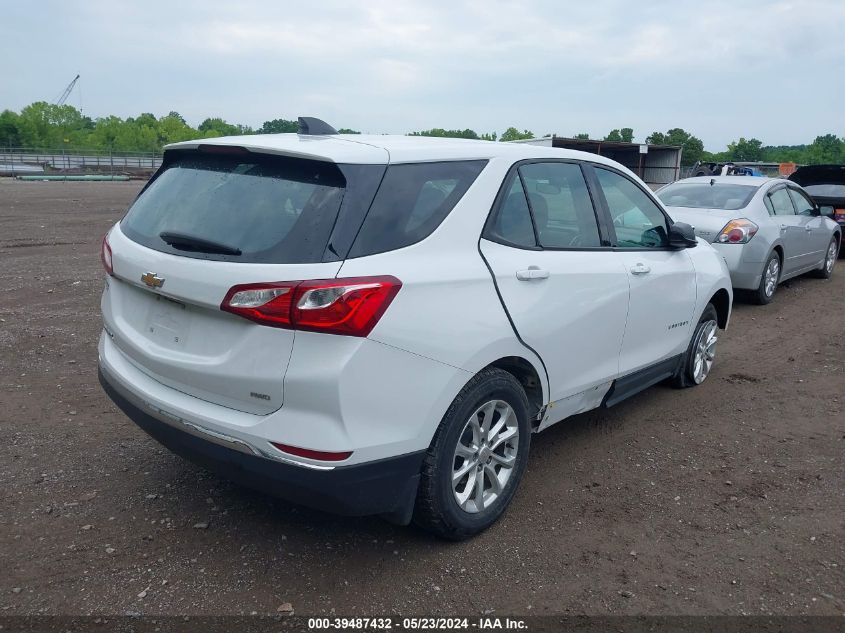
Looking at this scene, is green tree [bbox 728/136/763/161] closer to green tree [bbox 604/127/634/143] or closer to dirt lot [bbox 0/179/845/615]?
green tree [bbox 604/127/634/143]

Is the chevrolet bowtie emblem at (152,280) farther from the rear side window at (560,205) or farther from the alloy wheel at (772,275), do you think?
the alloy wheel at (772,275)

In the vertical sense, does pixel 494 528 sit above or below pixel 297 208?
below

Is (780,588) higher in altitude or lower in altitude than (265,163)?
lower

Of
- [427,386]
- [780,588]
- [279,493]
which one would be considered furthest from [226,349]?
[780,588]

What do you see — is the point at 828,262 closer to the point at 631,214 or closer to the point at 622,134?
the point at 631,214

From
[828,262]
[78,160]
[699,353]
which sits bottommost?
[78,160]

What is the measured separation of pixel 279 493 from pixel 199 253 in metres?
1.04

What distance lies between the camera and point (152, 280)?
10.1 ft

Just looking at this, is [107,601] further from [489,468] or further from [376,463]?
[489,468]

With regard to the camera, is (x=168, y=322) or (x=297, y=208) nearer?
(x=297, y=208)

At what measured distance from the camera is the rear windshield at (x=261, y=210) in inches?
109

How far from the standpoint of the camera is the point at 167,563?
3.18 metres

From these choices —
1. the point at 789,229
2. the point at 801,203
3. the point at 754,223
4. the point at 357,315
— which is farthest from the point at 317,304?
the point at 801,203

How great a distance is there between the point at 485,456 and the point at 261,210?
5.09ft
